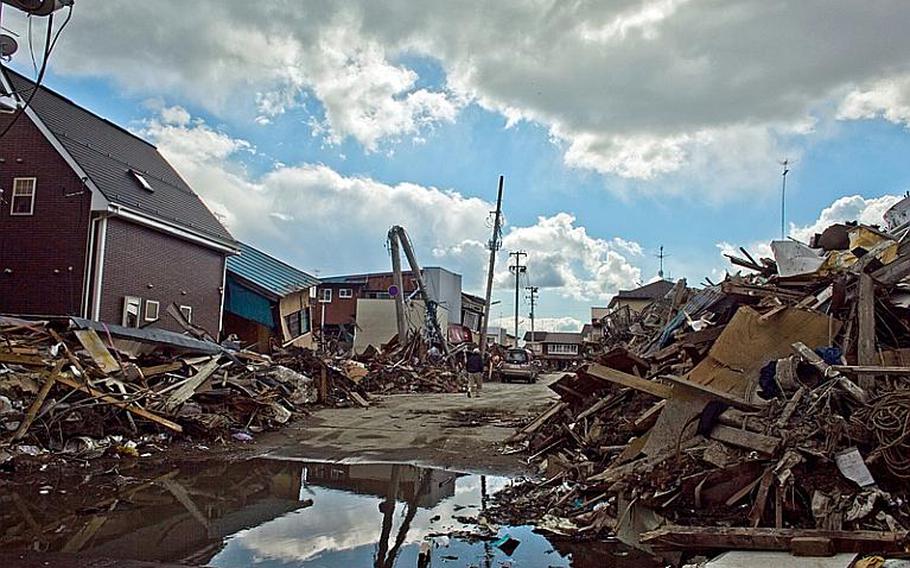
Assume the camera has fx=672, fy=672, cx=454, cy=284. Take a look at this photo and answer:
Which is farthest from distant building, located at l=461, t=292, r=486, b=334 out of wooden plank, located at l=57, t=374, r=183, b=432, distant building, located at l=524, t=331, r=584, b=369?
wooden plank, located at l=57, t=374, r=183, b=432

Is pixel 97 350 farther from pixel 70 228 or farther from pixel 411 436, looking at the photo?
pixel 70 228

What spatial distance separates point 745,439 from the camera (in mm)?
6457

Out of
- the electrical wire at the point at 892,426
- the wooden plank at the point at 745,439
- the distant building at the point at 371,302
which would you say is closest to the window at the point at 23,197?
the wooden plank at the point at 745,439

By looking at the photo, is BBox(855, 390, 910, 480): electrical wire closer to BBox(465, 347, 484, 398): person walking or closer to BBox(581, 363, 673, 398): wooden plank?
BBox(581, 363, 673, 398): wooden plank

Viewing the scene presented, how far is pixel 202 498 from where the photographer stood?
8.01 meters

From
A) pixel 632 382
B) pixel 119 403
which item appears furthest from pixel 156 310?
pixel 632 382

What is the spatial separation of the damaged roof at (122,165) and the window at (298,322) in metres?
5.23

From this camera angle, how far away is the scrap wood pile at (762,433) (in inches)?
219

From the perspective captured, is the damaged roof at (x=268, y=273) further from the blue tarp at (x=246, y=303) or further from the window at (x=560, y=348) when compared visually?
the window at (x=560, y=348)

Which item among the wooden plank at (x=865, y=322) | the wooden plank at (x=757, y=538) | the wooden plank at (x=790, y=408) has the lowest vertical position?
the wooden plank at (x=757, y=538)

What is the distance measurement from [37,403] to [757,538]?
9.87m

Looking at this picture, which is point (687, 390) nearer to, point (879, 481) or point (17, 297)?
point (879, 481)

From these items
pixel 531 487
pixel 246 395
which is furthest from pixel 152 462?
pixel 531 487

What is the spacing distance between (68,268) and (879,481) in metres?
18.5
